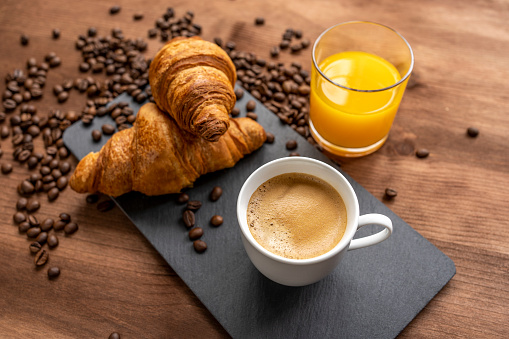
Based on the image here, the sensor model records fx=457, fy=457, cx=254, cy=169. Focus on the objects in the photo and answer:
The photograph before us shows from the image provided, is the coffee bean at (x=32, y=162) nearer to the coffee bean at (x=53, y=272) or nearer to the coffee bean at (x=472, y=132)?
the coffee bean at (x=53, y=272)

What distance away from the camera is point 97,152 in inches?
79.4

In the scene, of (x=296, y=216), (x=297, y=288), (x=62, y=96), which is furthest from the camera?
(x=62, y=96)

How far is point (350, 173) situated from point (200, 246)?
2.47 feet

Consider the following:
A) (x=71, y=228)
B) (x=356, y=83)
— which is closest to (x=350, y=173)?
(x=356, y=83)

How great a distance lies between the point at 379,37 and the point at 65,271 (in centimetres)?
165

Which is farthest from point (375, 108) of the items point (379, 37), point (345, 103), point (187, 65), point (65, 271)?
point (65, 271)

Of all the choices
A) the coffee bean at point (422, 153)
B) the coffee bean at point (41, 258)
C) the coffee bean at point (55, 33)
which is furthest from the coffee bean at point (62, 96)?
the coffee bean at point (422, 153)

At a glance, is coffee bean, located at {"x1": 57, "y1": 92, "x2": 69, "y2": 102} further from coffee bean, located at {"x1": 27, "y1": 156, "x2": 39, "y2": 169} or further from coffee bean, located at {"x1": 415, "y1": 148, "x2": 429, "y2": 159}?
coffee bean, located at {"x1": 415, "y1": 148, "x2": 429, "y2": 159}

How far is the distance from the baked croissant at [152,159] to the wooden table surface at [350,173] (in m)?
0.18

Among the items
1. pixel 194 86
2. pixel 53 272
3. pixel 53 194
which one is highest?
pixel 194 86

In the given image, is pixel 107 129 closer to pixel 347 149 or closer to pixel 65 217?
pixel 65 217

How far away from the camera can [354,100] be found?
1.87m

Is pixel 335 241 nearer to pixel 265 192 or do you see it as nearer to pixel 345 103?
pixel 265 192

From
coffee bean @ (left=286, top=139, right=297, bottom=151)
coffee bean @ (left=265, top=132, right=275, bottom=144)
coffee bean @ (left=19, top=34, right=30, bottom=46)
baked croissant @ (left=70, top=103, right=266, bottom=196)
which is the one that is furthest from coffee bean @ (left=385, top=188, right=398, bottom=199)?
coffee bean @ (left=19, top=34, right=30, bottom=46)
